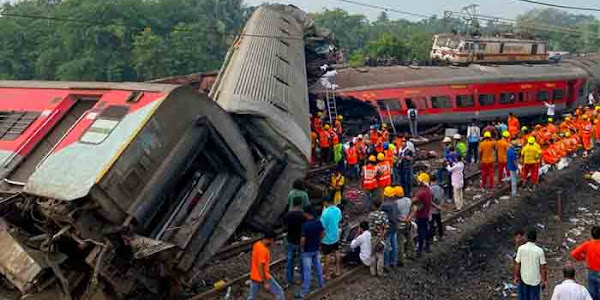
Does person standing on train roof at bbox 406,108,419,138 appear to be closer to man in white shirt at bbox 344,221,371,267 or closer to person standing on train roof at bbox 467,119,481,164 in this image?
→ person standing on train roof at bbox 467,119,481,164

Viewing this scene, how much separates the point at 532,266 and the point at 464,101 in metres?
13.6

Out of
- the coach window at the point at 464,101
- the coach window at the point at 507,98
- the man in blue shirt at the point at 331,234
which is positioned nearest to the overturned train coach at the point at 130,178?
the man in blue shirt at the point at 331,234

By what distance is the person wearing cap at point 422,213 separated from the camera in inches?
358

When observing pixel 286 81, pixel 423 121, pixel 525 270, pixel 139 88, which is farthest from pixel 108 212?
pixel 423 121

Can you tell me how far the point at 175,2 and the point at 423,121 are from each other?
41.7 m

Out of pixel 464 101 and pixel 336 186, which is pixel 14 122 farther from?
pixel 464 101

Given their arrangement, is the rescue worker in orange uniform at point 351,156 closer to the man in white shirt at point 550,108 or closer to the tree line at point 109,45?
the man in white shirt at point 550,108

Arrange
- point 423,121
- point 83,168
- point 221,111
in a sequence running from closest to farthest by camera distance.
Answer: point 83,168 → point 221,111 → point 423,121

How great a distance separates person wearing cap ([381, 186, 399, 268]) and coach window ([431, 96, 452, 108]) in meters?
11.3

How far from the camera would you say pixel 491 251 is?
32.7ft

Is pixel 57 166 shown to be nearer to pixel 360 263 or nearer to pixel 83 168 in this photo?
pixel 83 168

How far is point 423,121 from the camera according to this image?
19500 mm

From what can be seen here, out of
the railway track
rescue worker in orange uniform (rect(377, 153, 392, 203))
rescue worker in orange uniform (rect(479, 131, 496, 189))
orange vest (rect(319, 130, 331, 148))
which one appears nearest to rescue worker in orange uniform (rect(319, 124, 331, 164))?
orange vest (rect(319, 130, 331, 148))

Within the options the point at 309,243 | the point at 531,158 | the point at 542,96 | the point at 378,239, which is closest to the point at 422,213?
the point at 378,239
